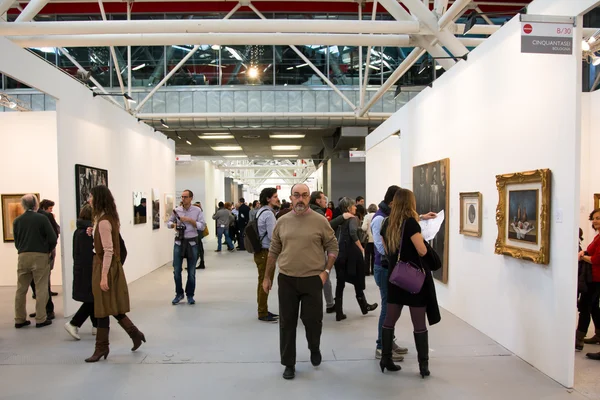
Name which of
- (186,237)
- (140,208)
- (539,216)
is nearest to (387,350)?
(539,216)

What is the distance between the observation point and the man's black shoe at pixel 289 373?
12.4 ft

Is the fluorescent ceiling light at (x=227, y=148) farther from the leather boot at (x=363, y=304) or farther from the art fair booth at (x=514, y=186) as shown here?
the leather boot at (x=363, y=304)

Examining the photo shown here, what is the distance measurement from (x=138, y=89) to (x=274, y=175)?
3005cm

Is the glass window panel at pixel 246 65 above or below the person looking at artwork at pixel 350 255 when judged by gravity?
above

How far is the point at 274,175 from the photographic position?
4322cm

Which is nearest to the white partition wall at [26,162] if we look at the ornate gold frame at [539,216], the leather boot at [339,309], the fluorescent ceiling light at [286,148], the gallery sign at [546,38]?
the leather boot at [339,309]

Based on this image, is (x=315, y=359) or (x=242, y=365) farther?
(x=242, y=365)

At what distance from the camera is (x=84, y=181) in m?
6.52

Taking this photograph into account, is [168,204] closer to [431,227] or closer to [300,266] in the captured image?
[300,266]

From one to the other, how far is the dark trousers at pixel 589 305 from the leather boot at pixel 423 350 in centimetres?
192

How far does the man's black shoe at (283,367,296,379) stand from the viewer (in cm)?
378

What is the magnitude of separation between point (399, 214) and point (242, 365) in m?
2.06

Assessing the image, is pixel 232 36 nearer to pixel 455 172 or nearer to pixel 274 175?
pixel 455 172

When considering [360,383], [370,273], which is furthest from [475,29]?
[360,383]
